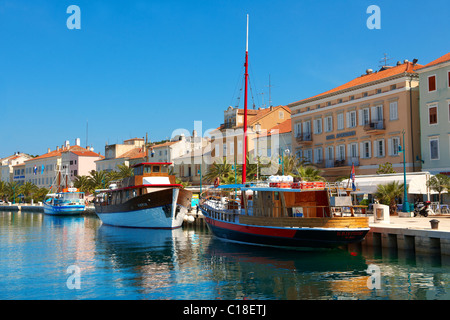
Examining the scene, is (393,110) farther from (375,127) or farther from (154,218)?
(154,218)

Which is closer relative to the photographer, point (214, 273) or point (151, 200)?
point (214, 273)


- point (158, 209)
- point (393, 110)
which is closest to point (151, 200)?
point (158, 209)

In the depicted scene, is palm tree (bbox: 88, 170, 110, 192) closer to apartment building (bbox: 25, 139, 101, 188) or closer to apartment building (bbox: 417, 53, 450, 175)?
apartment building (bbox: 25, 139, 101, 188)

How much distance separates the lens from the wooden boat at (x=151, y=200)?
140 ft

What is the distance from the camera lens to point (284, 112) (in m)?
74.1

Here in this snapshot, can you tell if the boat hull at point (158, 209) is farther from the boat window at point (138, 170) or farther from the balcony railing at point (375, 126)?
the balcony railing at point (375, 126)

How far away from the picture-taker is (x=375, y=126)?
45.2m

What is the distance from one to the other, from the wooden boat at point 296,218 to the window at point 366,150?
20.3 m

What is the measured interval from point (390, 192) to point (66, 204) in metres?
53.6

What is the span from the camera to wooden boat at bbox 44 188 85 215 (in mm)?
73000

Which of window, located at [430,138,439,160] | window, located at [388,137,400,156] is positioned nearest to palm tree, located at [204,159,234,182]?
window, located at [388,137,400,156]

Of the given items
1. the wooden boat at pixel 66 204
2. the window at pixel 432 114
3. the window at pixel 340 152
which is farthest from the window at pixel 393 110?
the wooden boat at pixel 66 204

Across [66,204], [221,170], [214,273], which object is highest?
[221,170]

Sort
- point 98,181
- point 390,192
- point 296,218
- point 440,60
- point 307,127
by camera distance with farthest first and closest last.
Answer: point 98,181 → point 307,127 → point 440,60 → point 390,192 → point 296,218
